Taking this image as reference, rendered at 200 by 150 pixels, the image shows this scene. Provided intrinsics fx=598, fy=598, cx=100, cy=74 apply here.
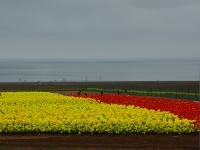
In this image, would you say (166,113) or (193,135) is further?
(166,113)

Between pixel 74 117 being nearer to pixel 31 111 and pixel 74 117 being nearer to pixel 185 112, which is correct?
pixel 31 111

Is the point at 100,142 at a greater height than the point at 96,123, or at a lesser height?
lesser

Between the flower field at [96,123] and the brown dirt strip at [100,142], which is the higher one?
the flower field at [96,123]

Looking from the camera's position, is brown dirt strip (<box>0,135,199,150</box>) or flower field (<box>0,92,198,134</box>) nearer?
brown dirt strip (<box>0,135,199,150</box>)

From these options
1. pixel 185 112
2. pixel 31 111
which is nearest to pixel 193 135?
pixel 185 112

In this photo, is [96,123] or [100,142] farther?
[96,123]

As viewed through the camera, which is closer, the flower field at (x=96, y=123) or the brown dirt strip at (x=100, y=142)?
the brown dirt strip at (x=100, y=142)

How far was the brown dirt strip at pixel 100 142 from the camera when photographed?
15312mm

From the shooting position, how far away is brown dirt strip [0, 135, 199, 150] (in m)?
15.3

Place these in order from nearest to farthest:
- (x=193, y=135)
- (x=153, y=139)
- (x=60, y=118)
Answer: (x=153, y=139) → (x=193, y=135) → (x=60, y=118)

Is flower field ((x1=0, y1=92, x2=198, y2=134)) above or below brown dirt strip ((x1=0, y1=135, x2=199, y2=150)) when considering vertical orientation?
above

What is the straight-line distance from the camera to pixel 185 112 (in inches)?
848

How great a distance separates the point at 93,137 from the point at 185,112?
561 cm

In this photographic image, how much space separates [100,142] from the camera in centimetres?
1603
